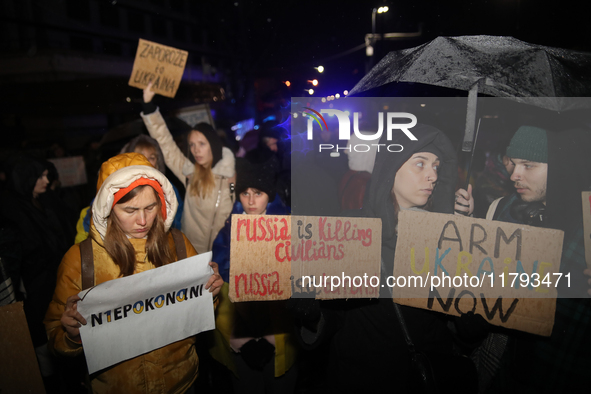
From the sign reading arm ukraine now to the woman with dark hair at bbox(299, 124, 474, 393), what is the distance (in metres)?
0.64

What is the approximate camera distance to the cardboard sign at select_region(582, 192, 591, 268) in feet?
5.76

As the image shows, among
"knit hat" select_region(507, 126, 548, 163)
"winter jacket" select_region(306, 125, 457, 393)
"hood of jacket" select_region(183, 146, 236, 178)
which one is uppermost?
"knit hat" select_region(507, 126, 548, 163)

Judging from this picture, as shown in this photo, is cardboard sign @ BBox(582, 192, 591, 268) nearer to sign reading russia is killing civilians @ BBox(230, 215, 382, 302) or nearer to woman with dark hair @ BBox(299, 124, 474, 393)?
woman with dark hair @ BBox(299, 124, 474, 393)

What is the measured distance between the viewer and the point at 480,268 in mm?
1793

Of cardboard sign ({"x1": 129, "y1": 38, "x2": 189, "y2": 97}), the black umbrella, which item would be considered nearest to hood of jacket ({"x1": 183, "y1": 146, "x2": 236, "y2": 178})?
cardboard sign ({"x1": 129, "y1": 38, "x2": 189, "y2": 97})

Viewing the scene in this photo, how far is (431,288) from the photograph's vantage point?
1.83 meters

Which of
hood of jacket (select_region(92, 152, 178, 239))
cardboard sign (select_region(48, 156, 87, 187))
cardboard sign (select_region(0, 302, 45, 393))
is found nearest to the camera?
cardboard sign (select_region(0, 302, 45, 393))

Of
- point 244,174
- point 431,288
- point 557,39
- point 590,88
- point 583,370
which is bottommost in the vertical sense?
point 583,370

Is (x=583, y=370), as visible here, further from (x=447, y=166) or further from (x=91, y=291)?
(x=91, y=291)

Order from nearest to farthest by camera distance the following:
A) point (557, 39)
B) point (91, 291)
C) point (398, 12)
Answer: point (91, 291)
point (398, 12)
point (557, 39)

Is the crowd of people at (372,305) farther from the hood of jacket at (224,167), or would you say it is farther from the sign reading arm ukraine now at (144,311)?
the hood of jacket at (224,167)

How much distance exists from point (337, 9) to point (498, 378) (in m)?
4.07

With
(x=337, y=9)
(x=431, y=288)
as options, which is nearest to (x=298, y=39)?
(x=337, y=9)

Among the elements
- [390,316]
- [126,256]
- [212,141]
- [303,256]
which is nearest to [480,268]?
[390,316]
